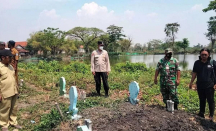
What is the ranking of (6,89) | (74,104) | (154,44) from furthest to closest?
(154,44)
(74,104)
(6,89)

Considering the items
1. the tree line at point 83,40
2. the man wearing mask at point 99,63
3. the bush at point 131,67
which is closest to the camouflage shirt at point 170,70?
the man wearing mask at point 99,63

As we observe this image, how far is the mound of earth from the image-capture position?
3520 mm

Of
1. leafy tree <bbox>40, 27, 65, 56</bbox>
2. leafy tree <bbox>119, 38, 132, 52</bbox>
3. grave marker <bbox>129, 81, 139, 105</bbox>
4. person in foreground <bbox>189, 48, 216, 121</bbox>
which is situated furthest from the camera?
leafy tree <bbox>119, 38, 132, 52</bbox>

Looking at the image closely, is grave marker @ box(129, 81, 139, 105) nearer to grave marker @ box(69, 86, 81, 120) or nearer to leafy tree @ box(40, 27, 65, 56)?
grave marker @ box(69, 86, 81, 120)

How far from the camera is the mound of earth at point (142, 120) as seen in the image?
3.52 meters

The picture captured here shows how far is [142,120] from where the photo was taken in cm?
376

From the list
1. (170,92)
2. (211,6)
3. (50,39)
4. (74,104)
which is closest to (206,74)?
(170,92)

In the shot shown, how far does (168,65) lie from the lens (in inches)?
185

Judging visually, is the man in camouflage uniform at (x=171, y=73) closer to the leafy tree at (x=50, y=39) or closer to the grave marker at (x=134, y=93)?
the grave marker at (x=134, y=93)

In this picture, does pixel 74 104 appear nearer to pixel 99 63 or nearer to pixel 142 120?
pixel 142 120

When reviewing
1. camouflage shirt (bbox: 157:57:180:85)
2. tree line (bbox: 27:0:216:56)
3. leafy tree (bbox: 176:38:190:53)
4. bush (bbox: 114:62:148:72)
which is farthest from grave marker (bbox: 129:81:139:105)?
leafy tree (bbox: 176:38:190:53)

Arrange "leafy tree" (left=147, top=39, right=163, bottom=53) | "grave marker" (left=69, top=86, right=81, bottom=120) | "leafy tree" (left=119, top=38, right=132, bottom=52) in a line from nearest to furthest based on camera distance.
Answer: "grave marker" (left=69, top=86, right=81, bottom=120) → "leafy tree" (left=119, top=38, right=132, bottom=52) → "leafy tree" (left=147, top=39, right=163, bottom=53)

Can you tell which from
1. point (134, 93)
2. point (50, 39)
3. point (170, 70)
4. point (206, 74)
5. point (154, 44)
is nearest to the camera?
point (206, 74)

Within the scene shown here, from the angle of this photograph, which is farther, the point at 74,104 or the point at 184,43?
the point at 184,43
